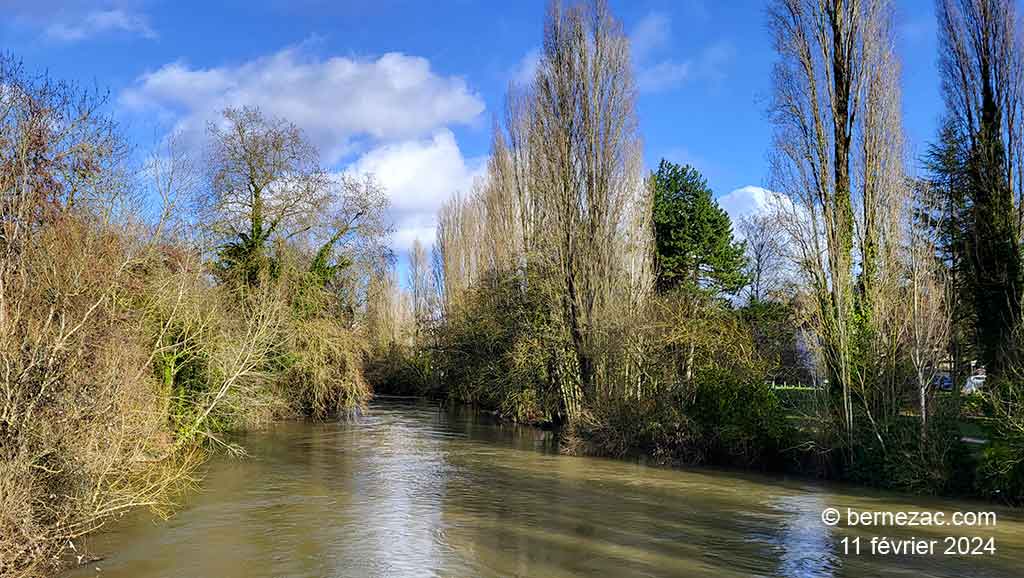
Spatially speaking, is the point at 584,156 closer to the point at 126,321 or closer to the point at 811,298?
the point at 811,298

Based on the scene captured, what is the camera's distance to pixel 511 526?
11.4 m

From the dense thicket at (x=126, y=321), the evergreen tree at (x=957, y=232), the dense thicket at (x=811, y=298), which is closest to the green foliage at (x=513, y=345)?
the dense thicket at (x=811, y=298)

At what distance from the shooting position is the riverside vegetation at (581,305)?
8.56 m

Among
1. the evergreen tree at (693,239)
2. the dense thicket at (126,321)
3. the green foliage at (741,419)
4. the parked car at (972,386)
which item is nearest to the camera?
the dense thicket at (126,321)

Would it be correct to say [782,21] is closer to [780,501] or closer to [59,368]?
[780,501]

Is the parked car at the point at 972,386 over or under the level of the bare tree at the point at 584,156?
under

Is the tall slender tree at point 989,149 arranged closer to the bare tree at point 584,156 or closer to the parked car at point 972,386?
the parked car at point 972,386

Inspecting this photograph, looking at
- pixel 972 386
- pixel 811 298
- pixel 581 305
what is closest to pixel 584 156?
pixel 581 305

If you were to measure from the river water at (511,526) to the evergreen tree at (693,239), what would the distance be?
14287 millimetres

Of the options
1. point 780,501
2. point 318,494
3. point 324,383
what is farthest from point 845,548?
point 324,383

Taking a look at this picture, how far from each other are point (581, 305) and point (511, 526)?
33.5ft

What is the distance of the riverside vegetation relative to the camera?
8.56 m

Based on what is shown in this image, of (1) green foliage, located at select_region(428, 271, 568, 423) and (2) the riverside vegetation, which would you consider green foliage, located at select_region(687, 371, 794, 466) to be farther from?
(1) green foliage, located at select_region(428, 271, 568, 423)

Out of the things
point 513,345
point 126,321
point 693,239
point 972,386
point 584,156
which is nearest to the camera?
point 126,321
